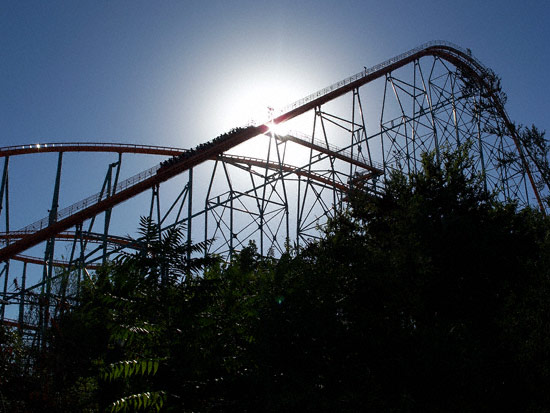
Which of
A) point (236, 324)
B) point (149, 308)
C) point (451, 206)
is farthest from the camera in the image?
point (451, 206)

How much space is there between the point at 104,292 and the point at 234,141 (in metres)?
13.3

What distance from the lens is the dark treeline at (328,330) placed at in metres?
5.35

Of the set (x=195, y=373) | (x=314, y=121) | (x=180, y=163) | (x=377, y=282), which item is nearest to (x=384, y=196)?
(x=377, y=282)

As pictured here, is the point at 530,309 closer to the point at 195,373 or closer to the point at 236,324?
the point at 236,324

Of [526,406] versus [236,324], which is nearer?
[236,324]

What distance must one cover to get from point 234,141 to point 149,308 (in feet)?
44.0

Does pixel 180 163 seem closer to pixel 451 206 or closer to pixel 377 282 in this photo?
pixel 451 206

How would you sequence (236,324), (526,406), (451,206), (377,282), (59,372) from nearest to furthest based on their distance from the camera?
(236,324) < (526,406) < (377,282) < (59,372) < (451,206)

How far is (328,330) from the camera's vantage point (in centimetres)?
709

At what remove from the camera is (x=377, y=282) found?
289 inches

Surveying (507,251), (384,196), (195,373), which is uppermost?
(384,196)

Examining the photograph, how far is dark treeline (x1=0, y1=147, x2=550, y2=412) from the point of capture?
5352mm

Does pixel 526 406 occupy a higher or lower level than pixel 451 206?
lower

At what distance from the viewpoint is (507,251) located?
347 inches
